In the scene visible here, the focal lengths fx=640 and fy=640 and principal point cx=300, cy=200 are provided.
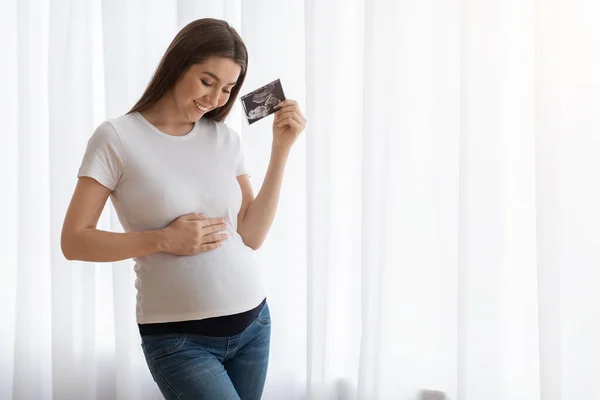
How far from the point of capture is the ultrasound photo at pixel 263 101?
166cm

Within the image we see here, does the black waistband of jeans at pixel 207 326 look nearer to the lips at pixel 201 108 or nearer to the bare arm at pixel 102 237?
the bare arm at pixel 102 237

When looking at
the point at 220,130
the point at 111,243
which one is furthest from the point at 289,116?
the point at 111,243

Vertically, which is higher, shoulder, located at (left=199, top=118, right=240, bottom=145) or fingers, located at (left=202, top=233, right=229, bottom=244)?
shoulder, located at (left=199, top=118, right=240, bottom=145)

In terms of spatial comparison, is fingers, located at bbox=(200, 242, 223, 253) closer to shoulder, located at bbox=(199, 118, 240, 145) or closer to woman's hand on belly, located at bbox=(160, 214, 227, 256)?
woman's hand on belly, located at bbox=(160, 214, 227, 256)

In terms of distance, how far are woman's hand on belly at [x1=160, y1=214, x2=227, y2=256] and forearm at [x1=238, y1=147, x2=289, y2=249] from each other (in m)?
0.19

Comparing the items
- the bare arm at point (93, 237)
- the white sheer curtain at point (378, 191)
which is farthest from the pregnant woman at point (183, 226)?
the white sheer curtain at point (378, 191)

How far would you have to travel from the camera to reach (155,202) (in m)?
1.45

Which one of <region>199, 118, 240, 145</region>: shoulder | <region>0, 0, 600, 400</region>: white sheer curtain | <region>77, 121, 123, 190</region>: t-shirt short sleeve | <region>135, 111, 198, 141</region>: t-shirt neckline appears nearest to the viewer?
<region>77, 121, 123, 190</region>: t-shirt short sleeve

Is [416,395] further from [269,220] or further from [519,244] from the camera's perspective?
[269,220]

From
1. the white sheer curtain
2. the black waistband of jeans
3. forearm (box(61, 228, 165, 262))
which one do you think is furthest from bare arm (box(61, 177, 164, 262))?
the white sheer curtain

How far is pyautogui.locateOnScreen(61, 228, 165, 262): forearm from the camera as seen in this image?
140cm

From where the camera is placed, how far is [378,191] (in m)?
2.21

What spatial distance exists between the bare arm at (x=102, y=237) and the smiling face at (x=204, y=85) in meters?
0.27

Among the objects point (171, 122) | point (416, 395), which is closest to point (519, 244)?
point (416, 395)
